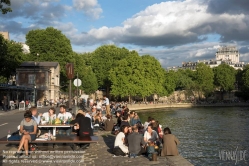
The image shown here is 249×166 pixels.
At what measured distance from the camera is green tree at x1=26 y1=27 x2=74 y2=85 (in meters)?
63.3

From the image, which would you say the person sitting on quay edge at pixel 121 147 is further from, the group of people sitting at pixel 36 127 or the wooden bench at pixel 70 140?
the group of people sitting at pixel 36 127

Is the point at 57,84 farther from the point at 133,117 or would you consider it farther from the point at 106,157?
the point at 106,157

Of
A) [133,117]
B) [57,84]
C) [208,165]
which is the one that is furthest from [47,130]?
[57,84]

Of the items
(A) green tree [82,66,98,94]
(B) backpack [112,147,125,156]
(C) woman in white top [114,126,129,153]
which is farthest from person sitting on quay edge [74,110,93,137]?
(A) green tree [82,66,98,94]

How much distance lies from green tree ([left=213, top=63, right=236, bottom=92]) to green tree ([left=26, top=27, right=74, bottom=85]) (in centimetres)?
6086

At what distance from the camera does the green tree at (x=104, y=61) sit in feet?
289

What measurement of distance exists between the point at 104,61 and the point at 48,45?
88.4 feet

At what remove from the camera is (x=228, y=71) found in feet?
357

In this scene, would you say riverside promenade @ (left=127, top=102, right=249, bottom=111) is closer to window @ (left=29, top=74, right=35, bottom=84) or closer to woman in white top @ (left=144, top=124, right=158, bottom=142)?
window @ (left=29, top=74, right=35, bottom=84)

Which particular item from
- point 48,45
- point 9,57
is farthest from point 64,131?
point 48,45

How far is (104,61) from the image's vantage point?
8856 centimetres

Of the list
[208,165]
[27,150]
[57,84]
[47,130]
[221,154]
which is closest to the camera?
[27,150]

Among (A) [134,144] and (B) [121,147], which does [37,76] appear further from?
(A) [134,144]

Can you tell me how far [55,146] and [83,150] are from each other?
1.13m
